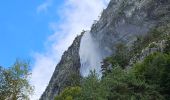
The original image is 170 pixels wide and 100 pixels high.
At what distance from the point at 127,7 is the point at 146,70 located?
73294mm

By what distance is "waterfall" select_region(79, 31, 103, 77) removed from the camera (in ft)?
503

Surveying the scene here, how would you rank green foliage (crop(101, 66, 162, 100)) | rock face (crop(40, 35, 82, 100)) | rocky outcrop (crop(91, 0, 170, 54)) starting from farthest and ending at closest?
rock face (crop(40, 35, 82, 100)) < rocky outcrop (crop(91, 0, 170, 54)) < green foliage (crop(101, 66, 162, 100))

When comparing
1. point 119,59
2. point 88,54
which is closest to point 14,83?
point 119,59

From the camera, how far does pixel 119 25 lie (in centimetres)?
14350

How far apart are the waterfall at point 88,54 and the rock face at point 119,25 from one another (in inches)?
71.7

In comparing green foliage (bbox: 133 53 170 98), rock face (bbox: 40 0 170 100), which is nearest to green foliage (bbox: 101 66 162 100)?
green foliage (bbox: 133 53 170 98)

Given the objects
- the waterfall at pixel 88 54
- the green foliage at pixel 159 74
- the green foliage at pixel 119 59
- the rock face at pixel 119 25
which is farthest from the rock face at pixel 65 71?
the green foliage at pixel 159 74

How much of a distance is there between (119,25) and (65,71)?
26.4 metres

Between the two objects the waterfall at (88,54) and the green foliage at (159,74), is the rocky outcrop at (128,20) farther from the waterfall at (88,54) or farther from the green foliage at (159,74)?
the green foliage at (159,74)

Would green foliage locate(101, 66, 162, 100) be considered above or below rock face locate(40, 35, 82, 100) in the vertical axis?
below

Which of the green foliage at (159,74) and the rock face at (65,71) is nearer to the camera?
the green foliage at (159,74)

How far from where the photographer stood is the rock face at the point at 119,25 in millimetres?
136125

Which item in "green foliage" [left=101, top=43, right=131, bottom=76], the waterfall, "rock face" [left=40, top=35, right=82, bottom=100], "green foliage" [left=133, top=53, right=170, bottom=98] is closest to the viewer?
"green foliage" [left=133, top=53, right=170, bottom=98]

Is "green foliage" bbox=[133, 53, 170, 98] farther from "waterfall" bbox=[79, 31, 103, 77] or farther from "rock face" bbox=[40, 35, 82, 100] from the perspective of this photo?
"waterfall" bbox=[79, 31, 103, 77]
